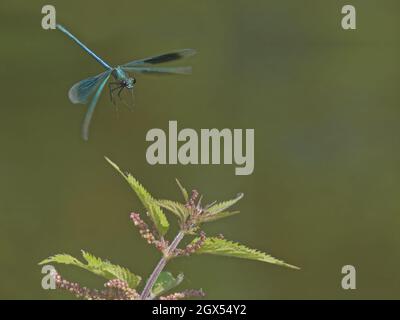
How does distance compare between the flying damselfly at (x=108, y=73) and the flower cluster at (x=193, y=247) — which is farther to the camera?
the flying damselfly at (x=108, y=73)

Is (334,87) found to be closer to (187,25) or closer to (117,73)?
(187,25)

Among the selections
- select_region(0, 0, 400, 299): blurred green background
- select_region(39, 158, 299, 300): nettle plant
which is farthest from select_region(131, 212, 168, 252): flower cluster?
select_region(0, 0, 400, 299): blurred green background

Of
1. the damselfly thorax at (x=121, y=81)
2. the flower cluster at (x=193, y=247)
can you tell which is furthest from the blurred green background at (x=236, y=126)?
the flower cluster at (x=193, y=247)

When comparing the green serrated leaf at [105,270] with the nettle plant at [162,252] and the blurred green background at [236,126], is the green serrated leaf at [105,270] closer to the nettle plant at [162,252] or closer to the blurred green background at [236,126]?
the nettle plant at [162,252]

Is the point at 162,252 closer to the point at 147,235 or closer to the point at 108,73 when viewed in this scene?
the point at 147,235

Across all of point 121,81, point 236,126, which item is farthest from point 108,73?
point 236,126
